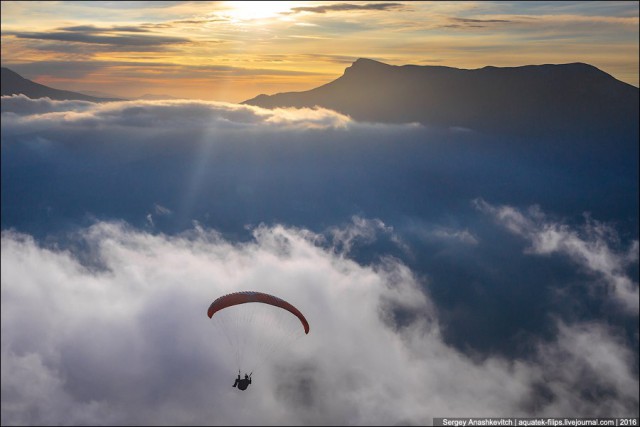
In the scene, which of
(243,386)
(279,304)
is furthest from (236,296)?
(243,386)

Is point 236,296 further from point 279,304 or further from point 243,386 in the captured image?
point 243,386

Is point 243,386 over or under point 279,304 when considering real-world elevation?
under

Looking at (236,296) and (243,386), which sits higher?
(236,296)
